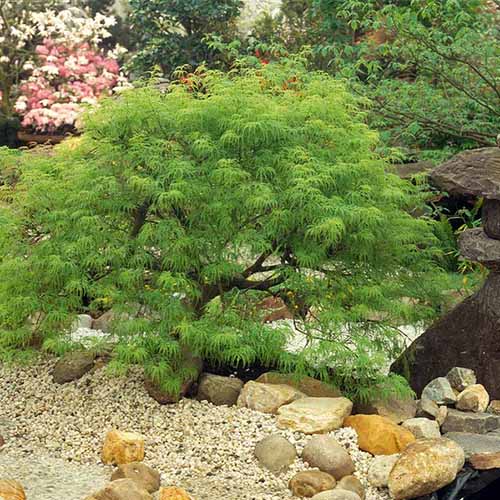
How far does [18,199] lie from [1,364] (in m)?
1.15

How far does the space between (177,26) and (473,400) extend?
1036cm

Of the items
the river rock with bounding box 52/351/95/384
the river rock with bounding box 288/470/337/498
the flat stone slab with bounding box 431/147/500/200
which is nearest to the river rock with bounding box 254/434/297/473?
the river rock with bounding box 288/470/337/498

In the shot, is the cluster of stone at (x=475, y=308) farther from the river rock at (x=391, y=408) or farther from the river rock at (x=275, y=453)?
the river rock at (x=275, y=453)

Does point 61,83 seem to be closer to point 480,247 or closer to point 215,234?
point 215,234

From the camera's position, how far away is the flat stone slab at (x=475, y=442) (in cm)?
473

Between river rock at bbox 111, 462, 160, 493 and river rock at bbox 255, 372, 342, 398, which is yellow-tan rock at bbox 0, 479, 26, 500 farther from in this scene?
river rock at bbox 255, 372, 342, 398

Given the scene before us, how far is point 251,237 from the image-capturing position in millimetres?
5008

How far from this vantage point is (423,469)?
4320 millimetres

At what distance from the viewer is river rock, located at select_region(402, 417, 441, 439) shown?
4.88 meters

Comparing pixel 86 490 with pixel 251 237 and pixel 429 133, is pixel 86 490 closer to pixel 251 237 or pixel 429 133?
pixel 251 237

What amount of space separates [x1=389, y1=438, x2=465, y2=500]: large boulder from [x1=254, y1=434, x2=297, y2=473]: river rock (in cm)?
51

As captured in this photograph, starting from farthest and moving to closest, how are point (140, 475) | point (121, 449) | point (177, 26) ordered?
point (177, 26) < point (121, 449) < point (140, 475)

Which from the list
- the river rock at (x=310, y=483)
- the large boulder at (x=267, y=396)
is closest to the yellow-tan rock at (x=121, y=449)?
the large boulder at (x=267, y=396)

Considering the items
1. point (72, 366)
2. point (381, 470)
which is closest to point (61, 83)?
point (72, 366)
